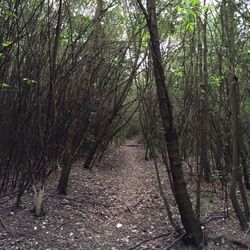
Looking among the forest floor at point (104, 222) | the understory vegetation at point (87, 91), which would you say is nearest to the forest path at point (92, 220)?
the forest floor at point (104, 222)

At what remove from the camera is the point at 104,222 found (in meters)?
4.21

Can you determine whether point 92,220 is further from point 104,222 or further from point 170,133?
point 170,133

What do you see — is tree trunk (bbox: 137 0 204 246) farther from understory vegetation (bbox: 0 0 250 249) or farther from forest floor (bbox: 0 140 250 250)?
forest floor (bbox: 0 140 250 250)

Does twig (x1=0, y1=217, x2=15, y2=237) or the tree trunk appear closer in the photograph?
the tree trunk

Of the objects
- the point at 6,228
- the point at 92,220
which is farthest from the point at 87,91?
the point at 6,228

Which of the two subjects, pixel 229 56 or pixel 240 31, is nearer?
pixel 229 56

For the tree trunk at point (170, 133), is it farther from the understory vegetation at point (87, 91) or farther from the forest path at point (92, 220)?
the forest path at point (92, 220)

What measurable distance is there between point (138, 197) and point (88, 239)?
221 centimetres

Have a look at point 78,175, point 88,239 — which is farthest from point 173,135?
point 78,175

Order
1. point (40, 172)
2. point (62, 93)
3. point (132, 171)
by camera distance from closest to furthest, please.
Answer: point (40, 172), point (62, 93), point (132, 171)

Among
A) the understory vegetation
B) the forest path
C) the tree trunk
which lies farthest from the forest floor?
the tree trunk

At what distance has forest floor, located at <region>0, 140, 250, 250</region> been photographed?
331cm

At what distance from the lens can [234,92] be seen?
10.8 feet

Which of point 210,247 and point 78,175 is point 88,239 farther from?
point 78,175
